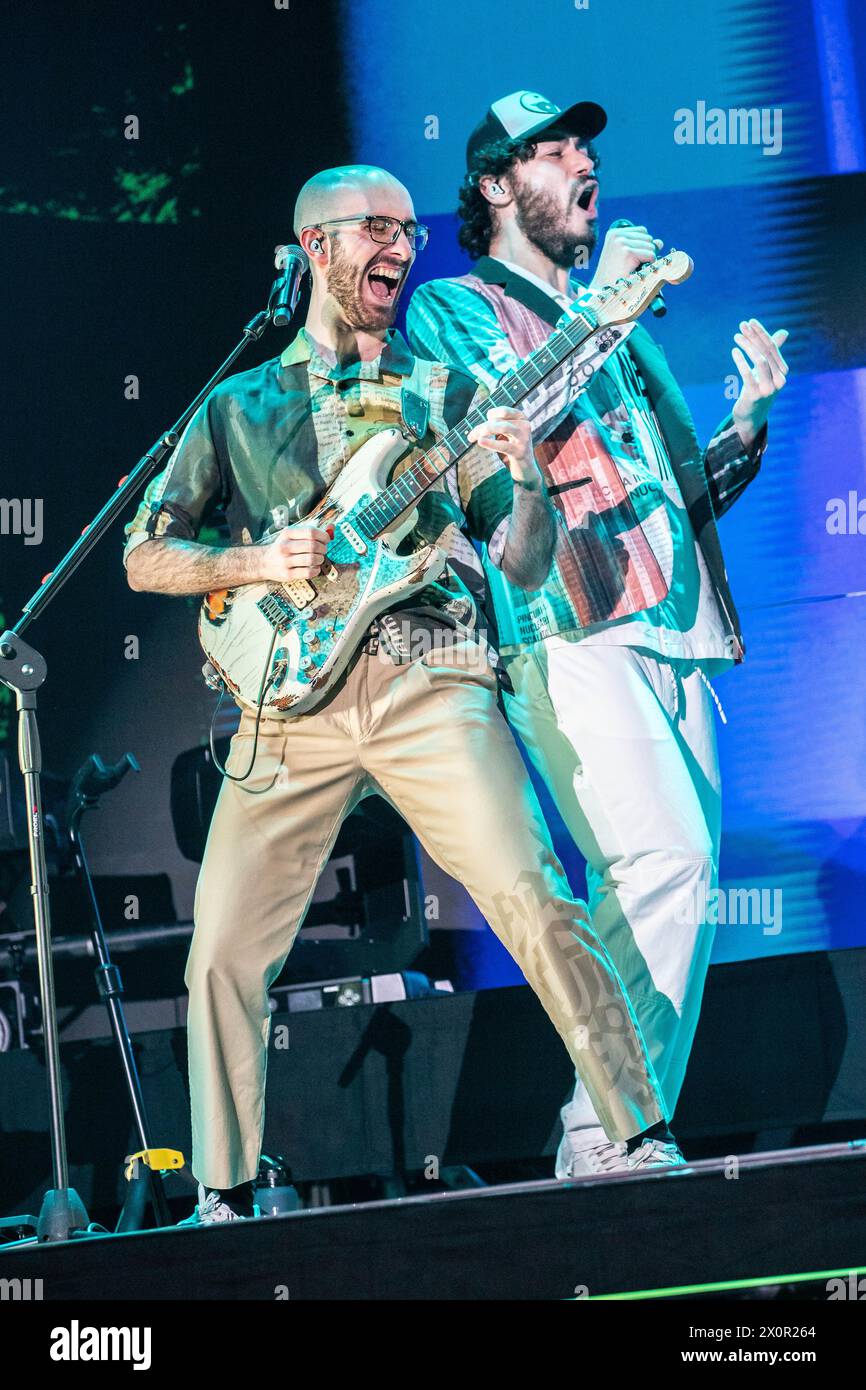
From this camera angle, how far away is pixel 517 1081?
437 cm

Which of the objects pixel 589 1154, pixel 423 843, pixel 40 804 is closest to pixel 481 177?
pixel 423 843

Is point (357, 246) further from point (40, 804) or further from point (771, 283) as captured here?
point (771, 283)

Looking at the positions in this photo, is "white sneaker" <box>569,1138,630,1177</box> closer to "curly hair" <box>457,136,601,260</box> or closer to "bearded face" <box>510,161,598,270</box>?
"bearded face" <box>510,161,598,270</box>

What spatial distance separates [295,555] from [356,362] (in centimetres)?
56

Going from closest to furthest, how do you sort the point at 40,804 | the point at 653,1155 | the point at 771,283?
→ the point at 653,1155 → the point at 40,804 → the point at 771,283

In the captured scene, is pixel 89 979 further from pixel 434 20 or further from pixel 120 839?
pixel 434 20

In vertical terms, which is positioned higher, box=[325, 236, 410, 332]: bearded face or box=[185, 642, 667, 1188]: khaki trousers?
box=[325, 236, 410, 332]: bearded face

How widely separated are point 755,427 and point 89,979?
2.78 meters

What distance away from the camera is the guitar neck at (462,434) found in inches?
146

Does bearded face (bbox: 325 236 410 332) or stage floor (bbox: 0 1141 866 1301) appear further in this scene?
bearded face (bbox: 325 236 410 332)

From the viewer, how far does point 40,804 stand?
3.54 meters

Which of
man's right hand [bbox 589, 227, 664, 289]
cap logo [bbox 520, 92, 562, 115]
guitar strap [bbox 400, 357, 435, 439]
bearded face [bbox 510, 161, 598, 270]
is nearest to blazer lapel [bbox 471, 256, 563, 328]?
bearded face [bbox 510, 161, 598, 270]

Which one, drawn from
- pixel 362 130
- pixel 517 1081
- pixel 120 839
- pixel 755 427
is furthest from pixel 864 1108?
pixel 362 130

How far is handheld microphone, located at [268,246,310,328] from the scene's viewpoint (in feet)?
12.4
